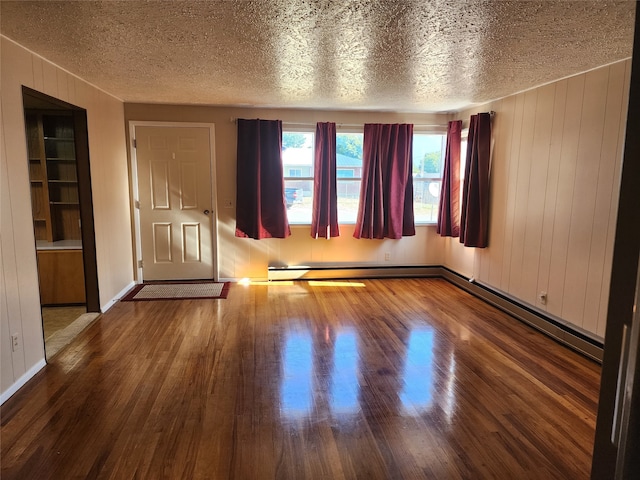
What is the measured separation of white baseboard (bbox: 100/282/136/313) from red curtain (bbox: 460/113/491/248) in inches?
163

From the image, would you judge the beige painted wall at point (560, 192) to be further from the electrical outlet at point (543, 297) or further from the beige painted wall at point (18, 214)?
the beige painted wall at point (18, 214)

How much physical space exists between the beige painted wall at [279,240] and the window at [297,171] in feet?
0.63

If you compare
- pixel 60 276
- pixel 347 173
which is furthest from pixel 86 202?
pixel 347 173

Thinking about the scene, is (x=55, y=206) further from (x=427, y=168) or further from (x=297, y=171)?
(x=427, y=168)

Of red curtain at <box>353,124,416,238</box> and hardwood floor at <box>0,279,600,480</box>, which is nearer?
hardwood floor at <box>0,279,600,480</box>

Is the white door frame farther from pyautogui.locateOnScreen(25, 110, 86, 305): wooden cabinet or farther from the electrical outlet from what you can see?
the electrical outlet

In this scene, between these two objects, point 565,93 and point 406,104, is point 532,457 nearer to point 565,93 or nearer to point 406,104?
point 565,93

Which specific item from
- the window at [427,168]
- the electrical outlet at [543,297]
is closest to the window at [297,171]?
the window at [427,168]

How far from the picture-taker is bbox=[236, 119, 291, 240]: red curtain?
520 centimetres

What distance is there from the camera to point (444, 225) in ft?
18.0

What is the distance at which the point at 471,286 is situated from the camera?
200 inches

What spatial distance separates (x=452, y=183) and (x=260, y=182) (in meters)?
2.57

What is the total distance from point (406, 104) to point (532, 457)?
159 inches

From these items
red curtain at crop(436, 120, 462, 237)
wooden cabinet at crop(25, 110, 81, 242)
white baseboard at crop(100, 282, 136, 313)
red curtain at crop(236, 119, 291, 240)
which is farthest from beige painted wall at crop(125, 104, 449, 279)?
white baseboard at crop(100, 282, 136, 313)
